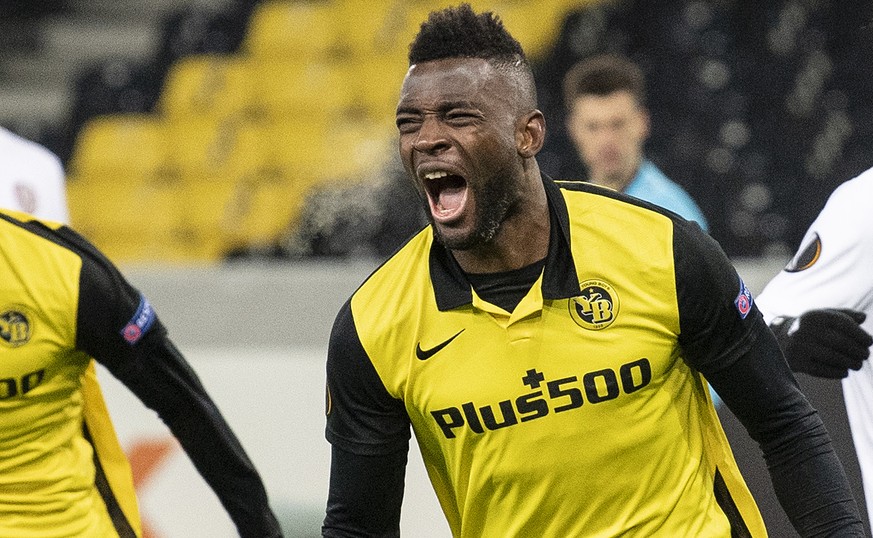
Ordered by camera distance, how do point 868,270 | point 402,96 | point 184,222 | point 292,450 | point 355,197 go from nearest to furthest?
point 402,96
point 868,270
point 292,450
point 355,197
point 184,222

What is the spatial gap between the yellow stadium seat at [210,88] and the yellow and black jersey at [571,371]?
6.05 m

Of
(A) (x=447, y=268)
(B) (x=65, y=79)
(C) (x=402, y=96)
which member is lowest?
(B) (x=65, y=79)

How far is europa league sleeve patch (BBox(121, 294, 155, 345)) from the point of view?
9.64ft

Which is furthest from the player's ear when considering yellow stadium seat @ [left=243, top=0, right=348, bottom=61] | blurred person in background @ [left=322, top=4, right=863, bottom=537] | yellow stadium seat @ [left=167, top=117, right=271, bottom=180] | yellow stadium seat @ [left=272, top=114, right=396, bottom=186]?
yellow stadium seat @ [left=243, top=0, right=348, bottom=61]

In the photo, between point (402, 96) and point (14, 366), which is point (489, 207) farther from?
point (14, 366)

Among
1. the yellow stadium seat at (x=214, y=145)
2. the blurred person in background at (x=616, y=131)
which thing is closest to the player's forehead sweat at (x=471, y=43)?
the blurred person in background at (x=616, y=131)

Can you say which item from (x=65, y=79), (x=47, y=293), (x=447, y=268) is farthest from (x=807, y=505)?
(x=65, y=79)

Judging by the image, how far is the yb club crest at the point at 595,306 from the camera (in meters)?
2.31

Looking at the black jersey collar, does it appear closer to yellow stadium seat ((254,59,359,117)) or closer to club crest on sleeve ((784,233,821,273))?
club crest on sleeve ((784,233,821,273))

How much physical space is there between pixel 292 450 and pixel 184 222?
3.69m

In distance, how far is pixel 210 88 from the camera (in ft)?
27.9

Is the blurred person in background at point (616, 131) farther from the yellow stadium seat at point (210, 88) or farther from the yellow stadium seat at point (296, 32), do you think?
the yellow stadium seat at point (210, 88)

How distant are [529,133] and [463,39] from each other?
0.19 m

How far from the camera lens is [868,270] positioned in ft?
9.37
